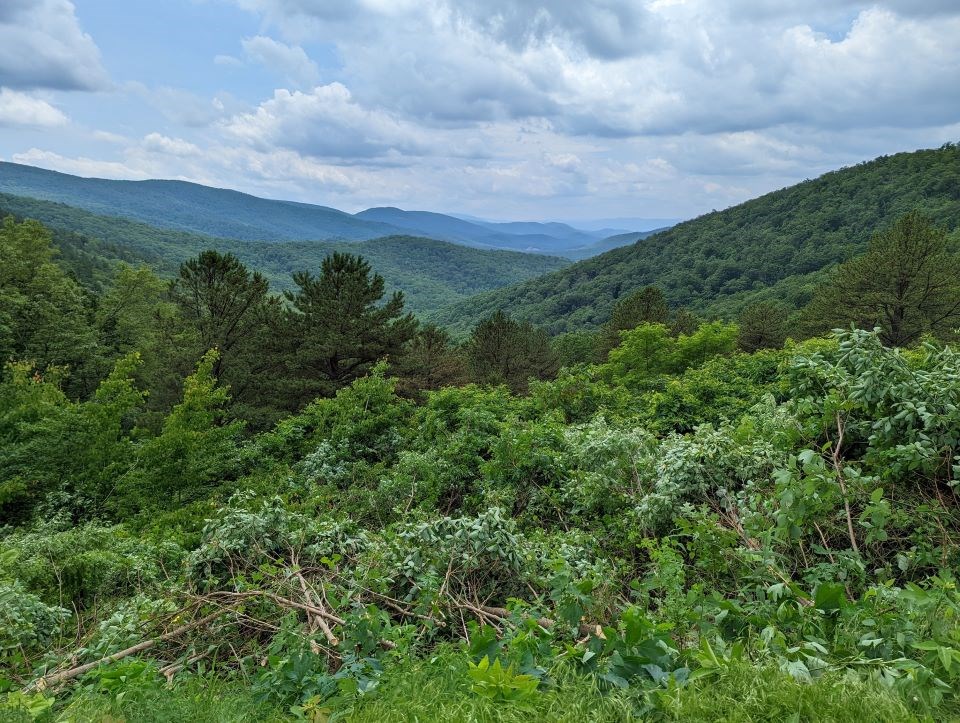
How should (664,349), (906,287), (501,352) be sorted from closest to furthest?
(664,349), (906,287), (501,352)

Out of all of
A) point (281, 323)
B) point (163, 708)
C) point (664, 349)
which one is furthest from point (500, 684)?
point (664, 349)

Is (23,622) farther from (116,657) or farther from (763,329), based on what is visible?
(763,329)

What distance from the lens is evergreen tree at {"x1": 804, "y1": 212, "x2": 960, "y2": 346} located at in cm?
2575

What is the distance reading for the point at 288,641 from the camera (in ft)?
10.9

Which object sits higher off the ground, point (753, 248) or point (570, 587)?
point (753, 248)

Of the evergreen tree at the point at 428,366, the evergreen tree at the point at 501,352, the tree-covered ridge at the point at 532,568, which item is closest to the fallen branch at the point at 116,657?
the tree-covered ridge at the point at 532,568

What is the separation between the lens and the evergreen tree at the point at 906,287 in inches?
1014

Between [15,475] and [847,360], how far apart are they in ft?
51.7

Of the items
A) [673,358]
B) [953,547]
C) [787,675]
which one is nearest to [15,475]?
[787,675]

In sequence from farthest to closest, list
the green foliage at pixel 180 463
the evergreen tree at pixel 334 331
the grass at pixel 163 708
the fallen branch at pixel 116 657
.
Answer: the evergreen tree at pixel 334 331 → the green foliage at pixel 180 463 → the fallen branch at pixel 116 657 → the grass at pixel 163 708

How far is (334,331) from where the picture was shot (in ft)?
73.4

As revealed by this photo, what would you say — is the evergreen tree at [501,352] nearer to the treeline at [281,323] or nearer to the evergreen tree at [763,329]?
the treeline at [281,323]

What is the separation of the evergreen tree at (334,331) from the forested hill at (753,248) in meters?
86.4

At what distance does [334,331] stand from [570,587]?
810 inches
